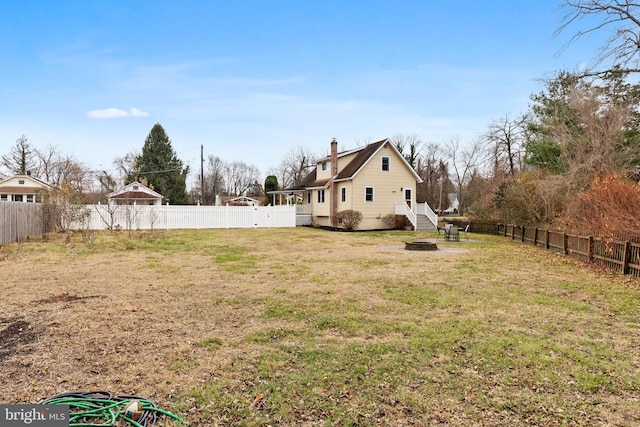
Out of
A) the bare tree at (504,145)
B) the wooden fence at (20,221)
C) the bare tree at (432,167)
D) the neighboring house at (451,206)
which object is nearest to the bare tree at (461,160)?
the bare tree at (432,167)

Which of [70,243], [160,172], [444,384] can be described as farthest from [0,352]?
[160,172]

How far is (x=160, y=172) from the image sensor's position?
52.2 m

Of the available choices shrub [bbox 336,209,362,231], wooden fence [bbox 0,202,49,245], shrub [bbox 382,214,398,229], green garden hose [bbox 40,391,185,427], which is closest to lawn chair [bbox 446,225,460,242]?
shrub [bbox 336,209,362,231]

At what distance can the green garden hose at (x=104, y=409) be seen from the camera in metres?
2.90

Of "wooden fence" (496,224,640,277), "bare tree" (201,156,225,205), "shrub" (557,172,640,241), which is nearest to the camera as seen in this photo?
"wooden fence" (496,224,640,277)

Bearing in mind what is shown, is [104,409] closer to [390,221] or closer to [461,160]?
[390,221]

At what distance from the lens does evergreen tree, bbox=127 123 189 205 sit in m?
52.4

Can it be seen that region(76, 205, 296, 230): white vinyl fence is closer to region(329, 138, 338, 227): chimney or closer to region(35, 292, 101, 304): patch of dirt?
region(329, 138, 338, 227): chimney

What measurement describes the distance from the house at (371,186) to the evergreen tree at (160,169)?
31.3 metres

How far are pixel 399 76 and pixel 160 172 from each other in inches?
1670

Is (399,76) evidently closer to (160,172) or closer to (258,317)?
(258,317)

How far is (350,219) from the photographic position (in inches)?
1003

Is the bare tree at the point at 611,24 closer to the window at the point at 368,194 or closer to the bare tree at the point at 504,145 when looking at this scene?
the window at the point at 368,194

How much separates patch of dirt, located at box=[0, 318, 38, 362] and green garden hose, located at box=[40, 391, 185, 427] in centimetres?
163
